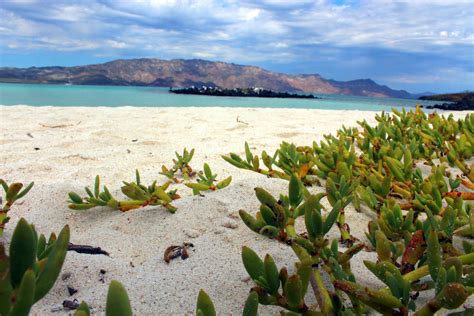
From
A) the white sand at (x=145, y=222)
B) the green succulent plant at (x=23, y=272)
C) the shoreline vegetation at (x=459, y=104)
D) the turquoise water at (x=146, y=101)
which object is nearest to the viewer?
the green succulent plant at (x=23, y=272)

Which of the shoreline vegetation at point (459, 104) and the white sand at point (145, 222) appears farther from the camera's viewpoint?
the shoreline vegetation at point (459, 104)

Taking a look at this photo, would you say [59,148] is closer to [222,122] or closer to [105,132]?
[105,132]

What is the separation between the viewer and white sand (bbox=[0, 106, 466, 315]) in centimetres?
112

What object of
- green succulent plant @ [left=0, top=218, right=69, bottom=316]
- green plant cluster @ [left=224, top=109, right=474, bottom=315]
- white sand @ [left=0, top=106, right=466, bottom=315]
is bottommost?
white sand @ [left=0, top=106, right=466, bottom=315]

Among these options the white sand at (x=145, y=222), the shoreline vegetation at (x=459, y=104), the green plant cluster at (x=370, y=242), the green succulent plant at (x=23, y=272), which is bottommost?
the white sand at (x=145, y=222)

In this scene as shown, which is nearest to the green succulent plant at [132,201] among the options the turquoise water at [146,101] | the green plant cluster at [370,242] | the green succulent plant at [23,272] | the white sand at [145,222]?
the white sand at [145,222]

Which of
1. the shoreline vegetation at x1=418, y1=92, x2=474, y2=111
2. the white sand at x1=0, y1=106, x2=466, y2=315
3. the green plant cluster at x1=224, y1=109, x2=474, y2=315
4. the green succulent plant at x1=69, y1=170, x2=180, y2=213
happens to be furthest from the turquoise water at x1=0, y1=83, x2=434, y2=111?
the green plant cluster at x1=224, y1=109, x2=474, y2=315

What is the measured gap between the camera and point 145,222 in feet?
5.42

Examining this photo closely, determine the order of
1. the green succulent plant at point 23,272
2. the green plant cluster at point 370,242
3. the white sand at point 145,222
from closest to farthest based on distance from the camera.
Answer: the green succulent plant at point 23,272
the green plant cluster at point 370,242
the white sand at point 145,222

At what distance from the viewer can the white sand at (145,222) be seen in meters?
1.12

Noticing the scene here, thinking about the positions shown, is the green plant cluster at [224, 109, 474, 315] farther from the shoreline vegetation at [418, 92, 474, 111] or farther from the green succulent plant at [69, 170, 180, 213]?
the shoreline vegetation at [418, 92, 474, 111]

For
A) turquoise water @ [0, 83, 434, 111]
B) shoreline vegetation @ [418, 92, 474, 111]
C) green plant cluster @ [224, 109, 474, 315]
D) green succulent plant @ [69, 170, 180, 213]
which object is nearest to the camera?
green plant cluster @ [224, 109, 474, 315]

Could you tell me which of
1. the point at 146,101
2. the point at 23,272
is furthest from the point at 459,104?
the point at 23,272

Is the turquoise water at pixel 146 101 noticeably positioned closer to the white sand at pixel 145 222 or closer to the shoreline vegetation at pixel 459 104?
the shoreline vegetation at pixel 459 104
